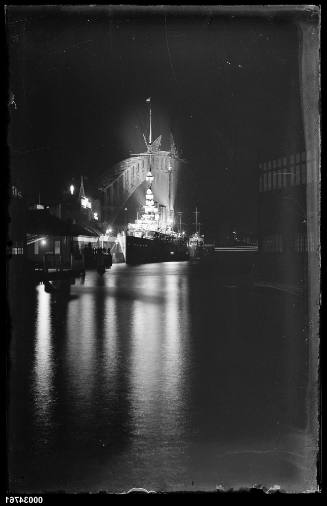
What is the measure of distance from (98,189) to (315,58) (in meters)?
85.3

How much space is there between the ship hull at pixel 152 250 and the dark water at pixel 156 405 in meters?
53.2

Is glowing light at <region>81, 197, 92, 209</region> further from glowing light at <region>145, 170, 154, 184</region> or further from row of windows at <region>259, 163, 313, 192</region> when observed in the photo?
row of windows at <region>259, 163, 313, 192</region>

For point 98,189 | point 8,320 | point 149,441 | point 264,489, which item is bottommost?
point 264,489

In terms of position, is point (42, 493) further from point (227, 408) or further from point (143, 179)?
point (143, 179)

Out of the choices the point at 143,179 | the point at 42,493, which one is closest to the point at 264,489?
the point at 42,493

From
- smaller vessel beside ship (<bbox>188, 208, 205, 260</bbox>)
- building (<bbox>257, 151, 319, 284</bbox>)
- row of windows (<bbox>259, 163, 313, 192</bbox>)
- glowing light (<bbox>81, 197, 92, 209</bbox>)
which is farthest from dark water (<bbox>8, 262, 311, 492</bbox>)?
smaller vessel beside ship (<bbox>188, 208, 205, 260</bbox>)

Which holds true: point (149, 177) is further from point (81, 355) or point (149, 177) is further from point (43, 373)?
point (43, 373)

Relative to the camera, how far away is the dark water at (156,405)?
577 centimetres

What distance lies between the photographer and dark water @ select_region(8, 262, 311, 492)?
5.77 meters

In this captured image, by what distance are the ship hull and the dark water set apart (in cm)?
5321

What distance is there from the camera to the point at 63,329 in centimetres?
1345

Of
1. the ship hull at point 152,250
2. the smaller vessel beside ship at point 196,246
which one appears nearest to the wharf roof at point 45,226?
the ship hull at point 152,250

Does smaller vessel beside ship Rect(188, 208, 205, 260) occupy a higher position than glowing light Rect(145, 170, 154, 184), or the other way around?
glowing light Rect(145, 170, 154, 184)

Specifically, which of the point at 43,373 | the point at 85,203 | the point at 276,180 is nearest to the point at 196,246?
the point at 85,203
